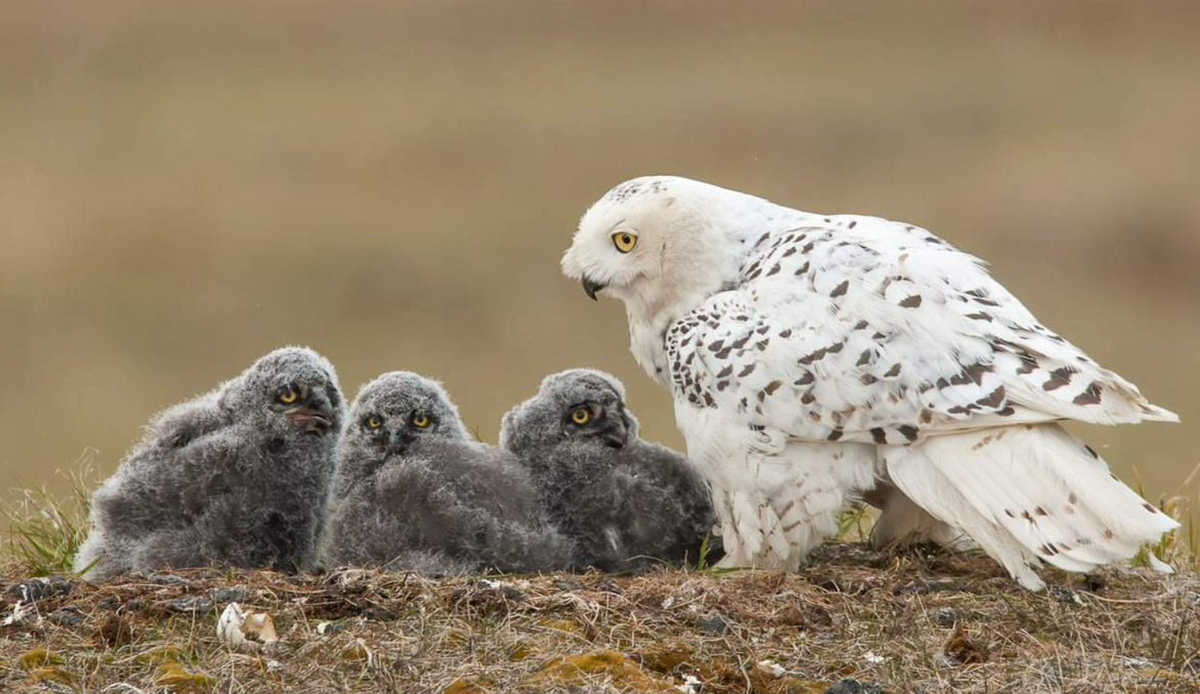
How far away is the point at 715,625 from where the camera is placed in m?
6.65

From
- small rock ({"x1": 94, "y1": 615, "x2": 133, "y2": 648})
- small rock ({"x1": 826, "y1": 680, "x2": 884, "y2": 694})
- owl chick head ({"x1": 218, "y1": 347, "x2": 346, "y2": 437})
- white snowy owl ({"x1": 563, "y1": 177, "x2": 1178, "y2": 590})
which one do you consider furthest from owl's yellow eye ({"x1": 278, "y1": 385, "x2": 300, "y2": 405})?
small rock ({"x1": 826, "y1": 680, "x2": 884, "y2": 694})

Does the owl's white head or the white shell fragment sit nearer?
the white shell fragment

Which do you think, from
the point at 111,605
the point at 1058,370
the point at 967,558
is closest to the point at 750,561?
the point at 967,558

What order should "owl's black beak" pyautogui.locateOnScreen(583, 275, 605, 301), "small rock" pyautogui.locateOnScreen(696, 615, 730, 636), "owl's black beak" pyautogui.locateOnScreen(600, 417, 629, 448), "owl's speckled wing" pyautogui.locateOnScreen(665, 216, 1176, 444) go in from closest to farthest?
"small rock" pyautogui.locateOnScreen(696, 615, 730, 636), "owl's speckled wing" pyautogui.locateOnScreen(665, 216, 1176, 444), "owl's black beak" pyautogui.locateOnScreen(600, 417, 629, 448), "owl's black beak" pyautogui.locateOnScreen(583, 275, 605, 301)

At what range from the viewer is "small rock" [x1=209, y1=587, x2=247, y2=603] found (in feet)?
22.1

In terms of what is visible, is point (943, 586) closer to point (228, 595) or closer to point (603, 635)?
point (603, 635)

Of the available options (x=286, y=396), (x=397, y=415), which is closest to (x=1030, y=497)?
(x=397, y=415)

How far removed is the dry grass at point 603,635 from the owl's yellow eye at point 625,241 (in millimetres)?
1922

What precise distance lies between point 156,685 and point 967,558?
12.6ft

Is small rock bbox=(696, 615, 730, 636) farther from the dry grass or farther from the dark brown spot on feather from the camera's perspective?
the dark brown spot on feather

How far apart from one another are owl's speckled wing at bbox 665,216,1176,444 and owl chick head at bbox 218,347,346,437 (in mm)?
1597

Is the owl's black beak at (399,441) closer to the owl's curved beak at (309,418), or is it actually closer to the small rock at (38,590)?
the owl's curved beak at (309,418)

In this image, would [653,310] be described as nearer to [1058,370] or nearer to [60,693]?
[1058,370]

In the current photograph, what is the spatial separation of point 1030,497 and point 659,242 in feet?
7.34
